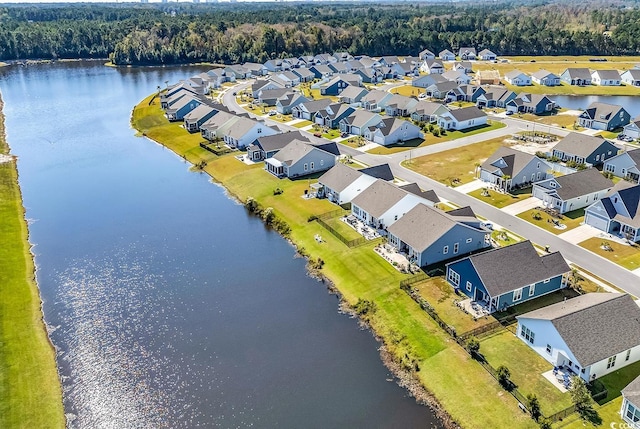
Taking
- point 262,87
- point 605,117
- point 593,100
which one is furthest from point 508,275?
point 593,100

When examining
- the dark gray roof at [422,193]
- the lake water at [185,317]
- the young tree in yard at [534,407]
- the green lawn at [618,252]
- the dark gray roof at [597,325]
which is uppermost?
the dark gray roof at [597,325]

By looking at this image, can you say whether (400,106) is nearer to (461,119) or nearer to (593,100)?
(461,119)

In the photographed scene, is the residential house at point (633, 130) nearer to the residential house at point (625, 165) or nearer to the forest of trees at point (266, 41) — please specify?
the residential house at point (625, 165)

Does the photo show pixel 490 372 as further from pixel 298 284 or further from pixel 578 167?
pixel 578 167

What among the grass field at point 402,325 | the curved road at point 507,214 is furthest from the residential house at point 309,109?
the grass field at point 402,325

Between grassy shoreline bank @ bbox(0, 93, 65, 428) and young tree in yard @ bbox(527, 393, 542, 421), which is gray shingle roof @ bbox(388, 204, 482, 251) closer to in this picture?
young tree in yard @ bbox(527, 393, 542, 421)

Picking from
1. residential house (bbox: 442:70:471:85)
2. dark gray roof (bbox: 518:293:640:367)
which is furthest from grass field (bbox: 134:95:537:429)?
residential house (bbox: 442:70:471:85)
